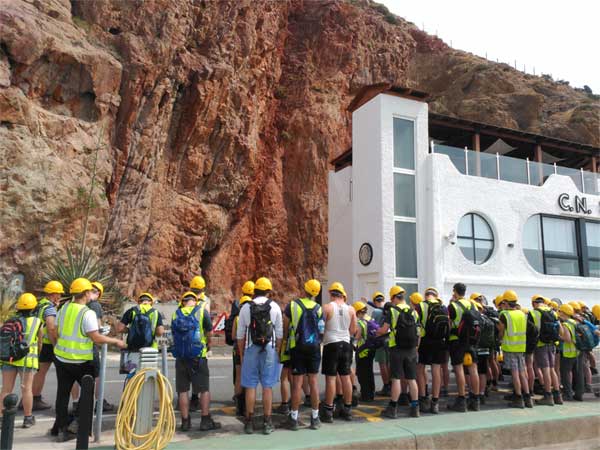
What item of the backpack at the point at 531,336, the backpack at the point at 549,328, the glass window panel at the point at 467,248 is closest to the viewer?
the backpack at the point at 531,336

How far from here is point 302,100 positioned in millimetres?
33219

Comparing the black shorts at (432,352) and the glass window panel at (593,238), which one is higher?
the glass window panel at (593,238)

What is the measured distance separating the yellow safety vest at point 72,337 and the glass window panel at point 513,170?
18308mm

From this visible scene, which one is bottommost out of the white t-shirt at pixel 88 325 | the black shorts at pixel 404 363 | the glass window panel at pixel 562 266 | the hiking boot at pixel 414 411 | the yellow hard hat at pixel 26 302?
the hiking boot at pixel 414 411

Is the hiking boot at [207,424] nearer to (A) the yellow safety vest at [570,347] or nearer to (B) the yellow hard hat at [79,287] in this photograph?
(B) the yellow hard hat at [79,287]

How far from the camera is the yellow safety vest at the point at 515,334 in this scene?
8.52 m

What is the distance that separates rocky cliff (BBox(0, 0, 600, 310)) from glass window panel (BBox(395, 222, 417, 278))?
38.2ft

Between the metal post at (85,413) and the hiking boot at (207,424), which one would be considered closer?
the metal post at (85,413)

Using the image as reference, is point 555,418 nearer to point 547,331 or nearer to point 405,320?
→ point 547,331

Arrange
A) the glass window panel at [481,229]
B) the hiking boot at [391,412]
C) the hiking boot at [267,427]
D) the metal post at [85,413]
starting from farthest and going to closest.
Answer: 1. the glass window panel at [481,229]
2. the hiking boot at [391,412]
3. the hiking boot at [267,427]
4. the metal post at [85,413]

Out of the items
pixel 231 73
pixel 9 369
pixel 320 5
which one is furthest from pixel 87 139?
pixel 320 5

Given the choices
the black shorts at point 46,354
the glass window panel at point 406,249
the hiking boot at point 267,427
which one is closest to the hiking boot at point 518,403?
the hiking boot at point 267,427

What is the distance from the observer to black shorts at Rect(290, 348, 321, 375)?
6.91 m

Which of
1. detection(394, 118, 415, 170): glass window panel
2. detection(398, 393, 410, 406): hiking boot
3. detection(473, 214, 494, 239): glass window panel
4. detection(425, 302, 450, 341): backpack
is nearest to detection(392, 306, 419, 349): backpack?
detection(425, 302, 450, 341): backpack
